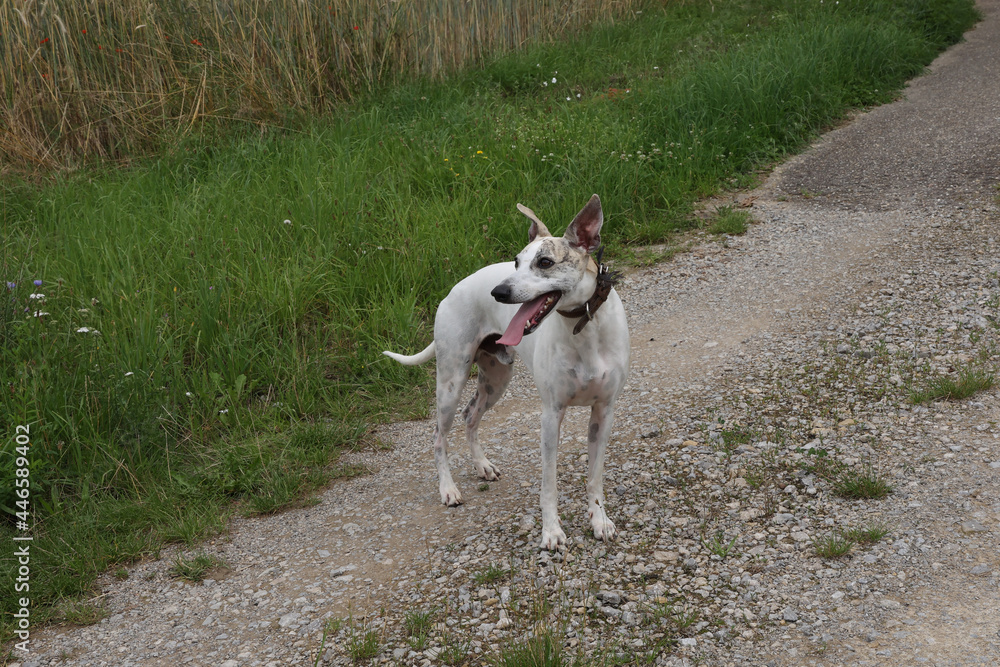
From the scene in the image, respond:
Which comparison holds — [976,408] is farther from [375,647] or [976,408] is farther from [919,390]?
[375,647]

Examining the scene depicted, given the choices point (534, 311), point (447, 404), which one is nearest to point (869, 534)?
point (534, 311)

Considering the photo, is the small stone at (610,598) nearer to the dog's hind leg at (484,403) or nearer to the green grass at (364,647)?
the green grass at (364,647)

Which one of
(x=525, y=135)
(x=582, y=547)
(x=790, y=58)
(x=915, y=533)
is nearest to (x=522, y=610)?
(x=582, y=547)

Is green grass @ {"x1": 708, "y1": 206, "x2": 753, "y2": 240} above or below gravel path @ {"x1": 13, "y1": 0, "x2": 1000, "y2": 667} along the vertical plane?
above

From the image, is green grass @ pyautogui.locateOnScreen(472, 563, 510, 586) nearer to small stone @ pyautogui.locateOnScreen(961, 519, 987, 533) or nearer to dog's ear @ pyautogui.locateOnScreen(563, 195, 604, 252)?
dog's ear @ pyautogui.locateOnScreen(563, 195, 604, 252)

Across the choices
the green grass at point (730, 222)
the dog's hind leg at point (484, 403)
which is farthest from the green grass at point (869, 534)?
the green grass at point (730, 222)

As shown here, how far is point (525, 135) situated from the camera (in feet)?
26.2

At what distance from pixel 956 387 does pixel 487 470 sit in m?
2.52

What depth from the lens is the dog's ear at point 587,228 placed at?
340 centimetres

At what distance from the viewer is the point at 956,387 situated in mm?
4570

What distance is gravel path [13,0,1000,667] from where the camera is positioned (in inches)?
127

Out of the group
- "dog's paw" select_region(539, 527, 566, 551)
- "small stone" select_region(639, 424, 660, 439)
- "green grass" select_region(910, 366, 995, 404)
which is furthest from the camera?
"small stone" select_region(639, 424, 660, 439)

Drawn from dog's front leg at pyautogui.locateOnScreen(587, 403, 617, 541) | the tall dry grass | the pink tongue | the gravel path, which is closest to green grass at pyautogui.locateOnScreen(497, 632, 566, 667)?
the gravel path

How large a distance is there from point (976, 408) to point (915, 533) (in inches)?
47.7
